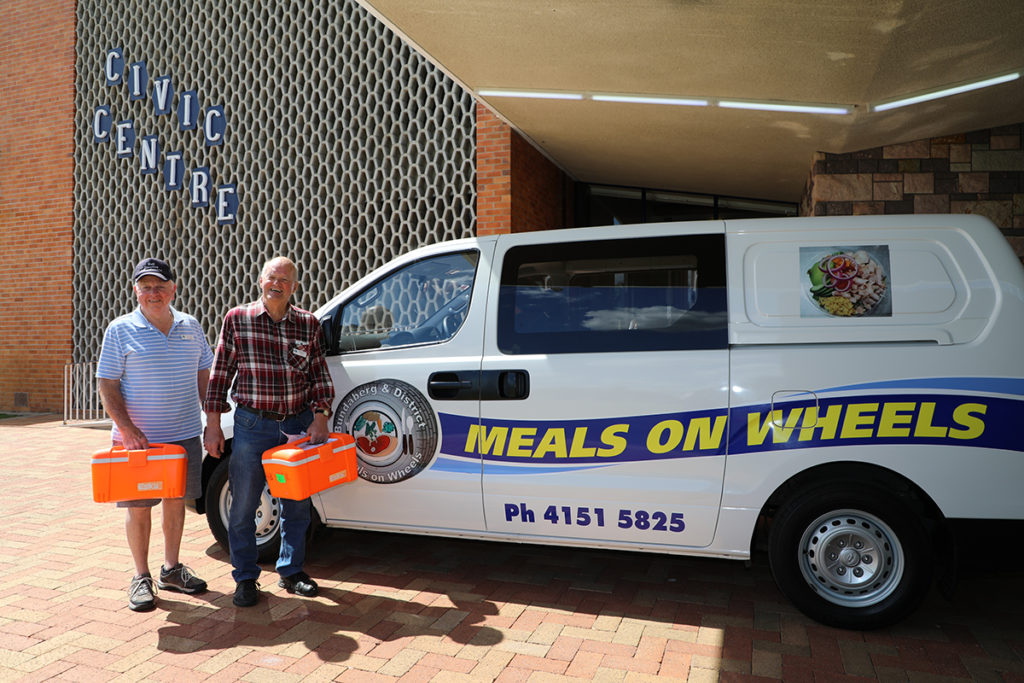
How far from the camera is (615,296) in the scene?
3.88m

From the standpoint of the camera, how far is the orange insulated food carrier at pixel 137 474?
3.70 m

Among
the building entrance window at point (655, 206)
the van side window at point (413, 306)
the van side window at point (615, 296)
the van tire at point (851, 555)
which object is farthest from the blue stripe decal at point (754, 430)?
the building entrance window at point (655, 206)

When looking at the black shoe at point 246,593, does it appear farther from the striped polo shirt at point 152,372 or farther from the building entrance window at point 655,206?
the building entrance window at point 655,206

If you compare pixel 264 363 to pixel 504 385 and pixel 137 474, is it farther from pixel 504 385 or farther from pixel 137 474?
pixel 504 385

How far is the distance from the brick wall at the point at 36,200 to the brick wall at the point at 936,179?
34.7 feet

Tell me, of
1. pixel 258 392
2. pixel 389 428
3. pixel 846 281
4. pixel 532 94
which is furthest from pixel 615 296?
pixel 532 94

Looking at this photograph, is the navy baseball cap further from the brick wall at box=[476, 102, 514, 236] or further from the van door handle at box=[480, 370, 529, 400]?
the brick wall at box=[476, 102, 514, 236]

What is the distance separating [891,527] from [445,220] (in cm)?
651

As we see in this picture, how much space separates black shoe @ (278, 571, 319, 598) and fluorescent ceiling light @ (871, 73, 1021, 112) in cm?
518

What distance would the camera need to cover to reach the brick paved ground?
322 centimetres

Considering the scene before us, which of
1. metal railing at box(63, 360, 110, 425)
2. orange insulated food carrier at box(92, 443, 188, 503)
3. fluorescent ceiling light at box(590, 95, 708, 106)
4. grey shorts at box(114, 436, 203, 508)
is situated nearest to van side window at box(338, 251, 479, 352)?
grey shorts at box(114, 436, 203, 508)

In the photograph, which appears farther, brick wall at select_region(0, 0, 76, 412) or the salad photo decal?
brick wall at select_region(0, 0, 76, 412)

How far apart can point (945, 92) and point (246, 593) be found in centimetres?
568

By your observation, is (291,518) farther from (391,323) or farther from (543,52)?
(543,52)
